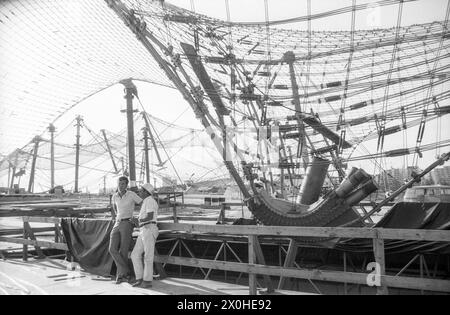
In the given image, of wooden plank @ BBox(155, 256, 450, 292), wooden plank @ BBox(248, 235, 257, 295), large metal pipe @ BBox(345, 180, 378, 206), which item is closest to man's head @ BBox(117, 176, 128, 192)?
wooden plank @ BBox(155, 256, 450, 292)

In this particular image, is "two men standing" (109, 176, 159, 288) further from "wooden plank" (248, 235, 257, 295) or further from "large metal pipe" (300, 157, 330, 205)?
"large metal pipe" (300, 157, 330, 205)

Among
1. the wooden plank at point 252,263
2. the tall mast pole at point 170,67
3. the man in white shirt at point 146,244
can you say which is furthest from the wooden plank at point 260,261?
the tall mast pole at point 170,67

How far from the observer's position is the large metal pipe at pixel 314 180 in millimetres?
10383

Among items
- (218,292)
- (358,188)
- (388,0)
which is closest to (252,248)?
(218,292)

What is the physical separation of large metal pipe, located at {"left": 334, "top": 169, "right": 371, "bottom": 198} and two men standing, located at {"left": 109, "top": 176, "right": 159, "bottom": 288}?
14.5 ft

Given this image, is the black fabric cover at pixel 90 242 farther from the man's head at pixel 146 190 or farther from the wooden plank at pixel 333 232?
the wooden plank at pixel 333 232

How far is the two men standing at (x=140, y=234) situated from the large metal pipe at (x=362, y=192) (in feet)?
15.3

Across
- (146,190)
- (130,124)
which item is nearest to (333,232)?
(146,190)

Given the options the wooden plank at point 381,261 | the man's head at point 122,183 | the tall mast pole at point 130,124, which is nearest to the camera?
the wooden plank at point 381,261

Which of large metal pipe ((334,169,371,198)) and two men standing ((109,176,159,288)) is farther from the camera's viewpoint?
large metal pipe ((334,169,371,198))

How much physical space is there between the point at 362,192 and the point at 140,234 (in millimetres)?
5150

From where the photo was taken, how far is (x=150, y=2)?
12.6 metres

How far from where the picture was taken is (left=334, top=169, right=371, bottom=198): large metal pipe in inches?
332

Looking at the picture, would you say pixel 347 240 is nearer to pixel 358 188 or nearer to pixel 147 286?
pixel 358 188
